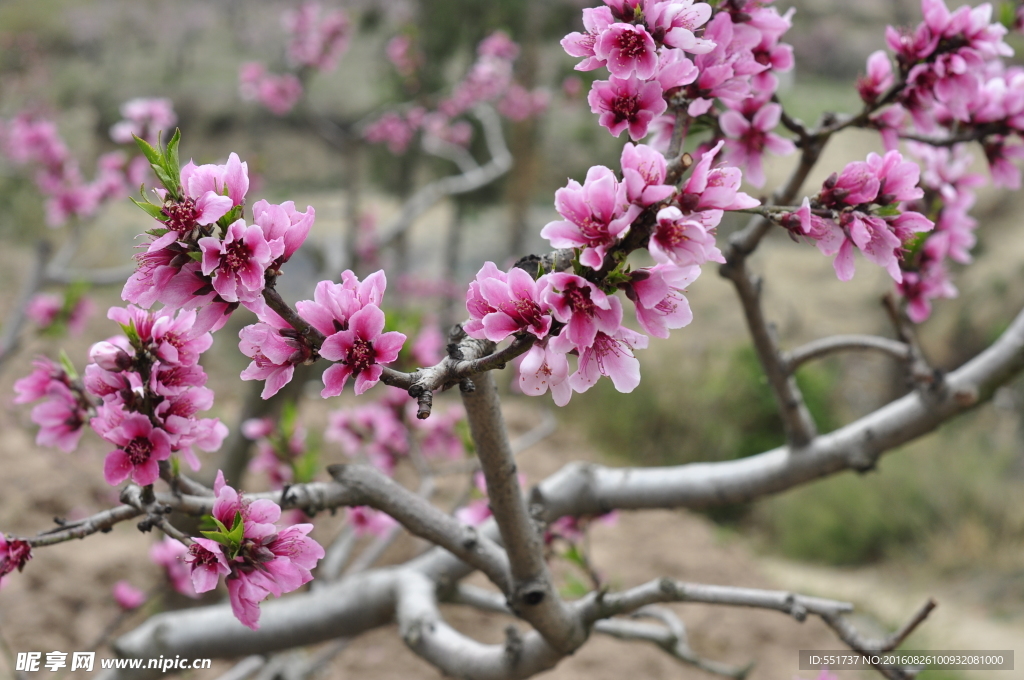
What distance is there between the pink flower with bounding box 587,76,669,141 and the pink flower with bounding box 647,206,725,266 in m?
0.25

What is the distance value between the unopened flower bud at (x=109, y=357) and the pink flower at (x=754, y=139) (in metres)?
1.12

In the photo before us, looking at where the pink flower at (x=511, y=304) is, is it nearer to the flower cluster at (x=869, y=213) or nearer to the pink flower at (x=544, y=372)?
the pink flower at (x=544, y=372)

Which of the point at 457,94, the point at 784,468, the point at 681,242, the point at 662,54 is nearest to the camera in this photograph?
the point at 681,242

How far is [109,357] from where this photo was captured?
1.01 meters

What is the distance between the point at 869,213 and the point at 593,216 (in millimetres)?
431

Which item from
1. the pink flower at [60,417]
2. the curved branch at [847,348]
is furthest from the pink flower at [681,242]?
the curved branch at [847,348]

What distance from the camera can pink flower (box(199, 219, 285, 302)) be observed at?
79 cm

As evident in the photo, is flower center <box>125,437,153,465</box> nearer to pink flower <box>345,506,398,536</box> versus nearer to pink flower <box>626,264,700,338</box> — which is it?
pink flower <box>626,264,700,338</box>

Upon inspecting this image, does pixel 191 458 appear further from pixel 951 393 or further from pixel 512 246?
pixel 512 246

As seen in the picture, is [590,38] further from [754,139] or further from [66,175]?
[66,175]

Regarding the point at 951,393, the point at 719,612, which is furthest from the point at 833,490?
the point at 951,393

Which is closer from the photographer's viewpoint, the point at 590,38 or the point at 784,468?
the point at 590,38

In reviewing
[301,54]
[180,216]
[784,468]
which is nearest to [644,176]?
[180,216]

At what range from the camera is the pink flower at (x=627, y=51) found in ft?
2.97
